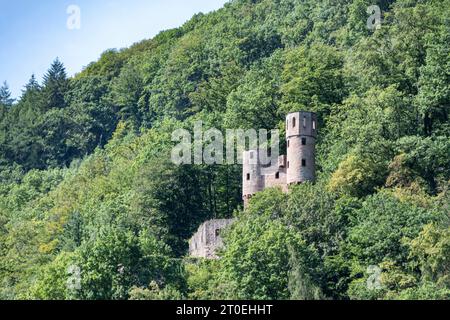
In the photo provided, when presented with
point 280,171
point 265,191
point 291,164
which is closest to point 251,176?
point 280,171

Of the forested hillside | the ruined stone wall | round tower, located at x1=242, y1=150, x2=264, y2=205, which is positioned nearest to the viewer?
the forested hillside

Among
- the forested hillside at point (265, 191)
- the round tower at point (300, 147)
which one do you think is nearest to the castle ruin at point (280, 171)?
the round tower at point (300, 147)

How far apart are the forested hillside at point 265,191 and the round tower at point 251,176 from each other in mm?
3059

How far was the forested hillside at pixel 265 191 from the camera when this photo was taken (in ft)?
225

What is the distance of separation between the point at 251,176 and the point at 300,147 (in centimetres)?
326

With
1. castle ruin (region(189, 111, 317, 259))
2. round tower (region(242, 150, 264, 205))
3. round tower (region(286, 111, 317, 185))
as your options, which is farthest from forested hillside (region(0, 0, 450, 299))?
round tower (region(242, 150, 264, 205))

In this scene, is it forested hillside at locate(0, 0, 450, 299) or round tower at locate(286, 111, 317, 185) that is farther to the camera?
round tower at locate(286, 111, 317, 185)

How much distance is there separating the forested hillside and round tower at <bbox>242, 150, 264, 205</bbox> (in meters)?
3.06

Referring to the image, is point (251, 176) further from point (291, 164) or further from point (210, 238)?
point (210, 238)

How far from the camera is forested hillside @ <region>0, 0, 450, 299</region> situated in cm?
6844

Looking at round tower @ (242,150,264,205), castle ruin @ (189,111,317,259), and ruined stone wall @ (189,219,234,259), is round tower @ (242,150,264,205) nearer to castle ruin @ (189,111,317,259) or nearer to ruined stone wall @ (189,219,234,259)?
castle ruin @ (189,111,317,259)

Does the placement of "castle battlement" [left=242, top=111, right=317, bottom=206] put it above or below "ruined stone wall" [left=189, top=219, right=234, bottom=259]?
above
